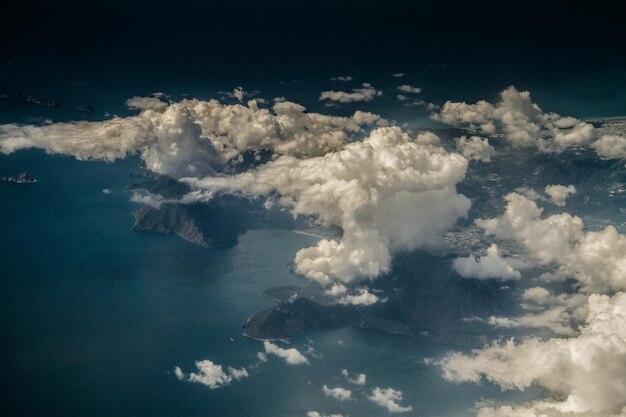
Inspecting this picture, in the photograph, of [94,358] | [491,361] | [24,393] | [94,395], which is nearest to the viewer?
[24,393]

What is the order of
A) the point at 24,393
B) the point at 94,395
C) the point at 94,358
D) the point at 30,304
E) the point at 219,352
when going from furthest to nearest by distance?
1. the point at 219,352
2. the point at 30,304
3. the point at 94,358
4. the point at 94,395
5. the point at 24,393

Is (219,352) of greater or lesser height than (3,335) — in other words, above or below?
below

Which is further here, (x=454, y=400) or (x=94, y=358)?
(x=454, y=400)

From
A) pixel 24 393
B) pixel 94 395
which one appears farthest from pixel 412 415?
pixel 24 393

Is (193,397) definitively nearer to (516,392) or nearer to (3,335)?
(3,335)

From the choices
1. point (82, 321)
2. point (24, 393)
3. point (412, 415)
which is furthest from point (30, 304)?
point (412, 415)

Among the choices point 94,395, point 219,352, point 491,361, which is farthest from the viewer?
point 491,361

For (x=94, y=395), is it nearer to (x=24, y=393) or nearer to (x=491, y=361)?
(x=24, y=393)

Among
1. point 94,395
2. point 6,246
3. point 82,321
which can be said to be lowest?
point 94,395

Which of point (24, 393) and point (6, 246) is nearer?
point (24, 393)
